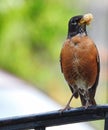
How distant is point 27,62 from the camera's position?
490 cm

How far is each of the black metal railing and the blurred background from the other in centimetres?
287

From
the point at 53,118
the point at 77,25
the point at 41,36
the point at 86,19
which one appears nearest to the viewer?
the point at 53,118

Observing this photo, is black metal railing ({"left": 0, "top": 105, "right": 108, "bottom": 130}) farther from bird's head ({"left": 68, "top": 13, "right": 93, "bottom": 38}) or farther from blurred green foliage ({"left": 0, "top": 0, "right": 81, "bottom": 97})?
blurred green foliage ({"left": 0, "top": 0, "right": 81, "bottom": 97})

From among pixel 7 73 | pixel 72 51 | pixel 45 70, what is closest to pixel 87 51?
pixel 72 51

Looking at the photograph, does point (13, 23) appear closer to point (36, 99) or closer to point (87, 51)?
point (36, 99)

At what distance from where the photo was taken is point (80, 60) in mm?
2322

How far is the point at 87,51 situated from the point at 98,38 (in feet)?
9.57

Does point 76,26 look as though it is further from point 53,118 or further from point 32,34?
point 32,34

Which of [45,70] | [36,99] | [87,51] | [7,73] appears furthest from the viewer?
[45,70]

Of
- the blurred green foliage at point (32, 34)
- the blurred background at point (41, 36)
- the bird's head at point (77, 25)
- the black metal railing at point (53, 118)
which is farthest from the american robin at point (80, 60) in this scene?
the blurred green foliage at point (32, 34)

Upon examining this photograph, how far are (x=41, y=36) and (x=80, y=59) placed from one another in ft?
8.03

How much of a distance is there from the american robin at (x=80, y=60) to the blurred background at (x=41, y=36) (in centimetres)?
201

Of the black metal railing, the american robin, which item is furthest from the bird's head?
the black metal railing

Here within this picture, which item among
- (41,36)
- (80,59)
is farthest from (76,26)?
(41,36)
